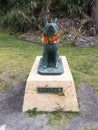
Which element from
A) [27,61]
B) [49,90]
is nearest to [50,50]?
[49,90]

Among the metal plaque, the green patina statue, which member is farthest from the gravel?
the green patina statue

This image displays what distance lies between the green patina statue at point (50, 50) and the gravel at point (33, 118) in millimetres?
654

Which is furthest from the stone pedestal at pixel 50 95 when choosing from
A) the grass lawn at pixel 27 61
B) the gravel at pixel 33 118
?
the grass lawn at pixel 27 61

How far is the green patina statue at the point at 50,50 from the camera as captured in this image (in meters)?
3.96

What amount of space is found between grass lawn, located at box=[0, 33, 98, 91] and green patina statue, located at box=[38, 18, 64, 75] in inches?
39.3

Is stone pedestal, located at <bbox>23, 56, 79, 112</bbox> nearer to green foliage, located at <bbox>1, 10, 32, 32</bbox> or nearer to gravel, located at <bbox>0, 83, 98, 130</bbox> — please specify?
gravel, located at <bbox>0, 83, 98, 130</bbox>

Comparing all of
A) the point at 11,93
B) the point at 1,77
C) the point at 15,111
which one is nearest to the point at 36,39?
the point at 1,77

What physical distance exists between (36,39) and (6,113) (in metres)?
5.43

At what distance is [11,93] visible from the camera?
463cm

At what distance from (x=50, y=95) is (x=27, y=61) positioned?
2.71 m

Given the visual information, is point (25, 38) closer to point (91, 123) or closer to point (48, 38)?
point (48, 38)

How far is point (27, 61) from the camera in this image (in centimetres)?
652

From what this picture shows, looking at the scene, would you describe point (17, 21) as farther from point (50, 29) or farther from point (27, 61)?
point (50, 29)

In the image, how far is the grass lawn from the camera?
530cm
